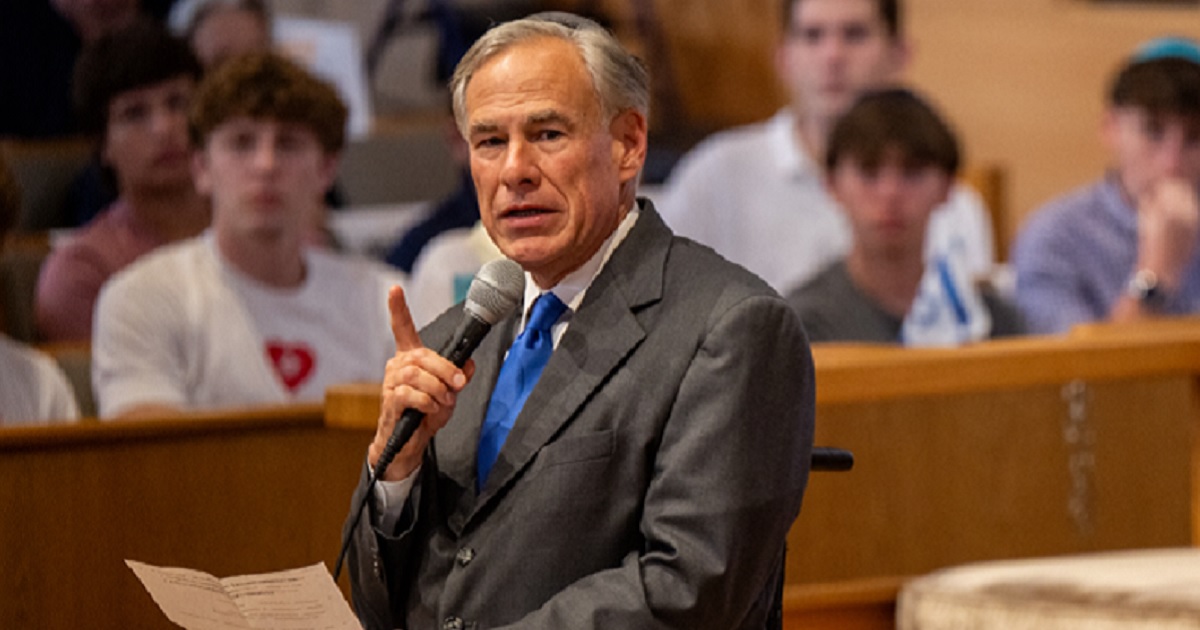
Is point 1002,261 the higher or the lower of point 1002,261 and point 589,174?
the lower

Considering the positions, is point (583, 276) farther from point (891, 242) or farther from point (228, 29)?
point (228, 29)

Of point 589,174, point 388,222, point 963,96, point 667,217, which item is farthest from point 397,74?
point 589,174

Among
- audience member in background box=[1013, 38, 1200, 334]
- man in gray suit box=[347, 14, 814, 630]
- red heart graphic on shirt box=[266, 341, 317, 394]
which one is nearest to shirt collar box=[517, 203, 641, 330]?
man in gray suit box=[347, 14, 814, 630]

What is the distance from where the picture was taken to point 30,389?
9.16 ft

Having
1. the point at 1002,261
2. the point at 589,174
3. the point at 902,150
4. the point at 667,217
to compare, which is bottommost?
the point at 1002,261

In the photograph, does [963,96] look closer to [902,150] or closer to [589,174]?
[902,150]

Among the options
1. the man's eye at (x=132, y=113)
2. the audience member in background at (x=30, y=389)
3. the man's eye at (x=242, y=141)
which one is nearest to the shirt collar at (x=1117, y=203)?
the man's eye at (x=242, y=141)

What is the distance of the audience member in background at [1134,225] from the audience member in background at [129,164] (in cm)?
177

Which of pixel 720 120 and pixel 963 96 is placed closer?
pixel 963 96

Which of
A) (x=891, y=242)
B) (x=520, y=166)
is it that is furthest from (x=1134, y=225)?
(x=520, y=166)

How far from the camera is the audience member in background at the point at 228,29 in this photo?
4.52 metres

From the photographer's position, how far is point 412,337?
167 centimetres

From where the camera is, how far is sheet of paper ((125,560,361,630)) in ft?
5.38

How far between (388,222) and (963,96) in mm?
2079
